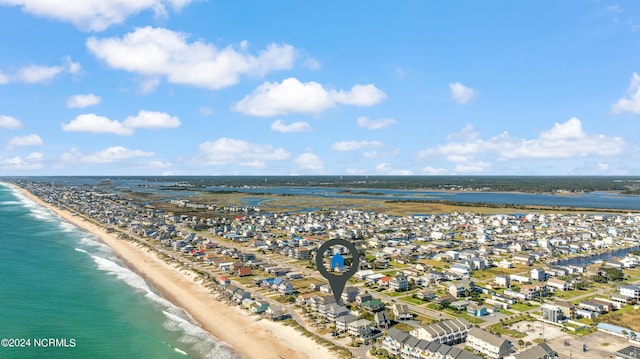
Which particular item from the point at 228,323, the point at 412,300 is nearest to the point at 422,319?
the point at 412,300

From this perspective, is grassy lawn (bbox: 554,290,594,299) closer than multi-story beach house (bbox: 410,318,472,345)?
No

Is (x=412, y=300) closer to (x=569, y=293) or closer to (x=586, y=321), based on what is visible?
(x=586, y=321)

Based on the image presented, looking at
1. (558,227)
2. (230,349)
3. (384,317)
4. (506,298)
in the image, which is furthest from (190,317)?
(558,227)

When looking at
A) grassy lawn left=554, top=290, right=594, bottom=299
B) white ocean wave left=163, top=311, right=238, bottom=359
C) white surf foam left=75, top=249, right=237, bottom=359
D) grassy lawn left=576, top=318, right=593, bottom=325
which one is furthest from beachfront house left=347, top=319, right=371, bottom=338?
grassy lawn left=554, top=290, right=594, bottom=299

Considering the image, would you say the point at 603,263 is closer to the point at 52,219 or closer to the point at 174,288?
the point at 174,288

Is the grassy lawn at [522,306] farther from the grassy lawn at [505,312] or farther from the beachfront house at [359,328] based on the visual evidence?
Answer: the beachfront house at [359,328]

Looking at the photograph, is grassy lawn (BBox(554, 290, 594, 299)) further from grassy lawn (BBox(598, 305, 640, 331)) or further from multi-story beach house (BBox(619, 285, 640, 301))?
grassy lawn (BBox(598, 305, 640, 331))

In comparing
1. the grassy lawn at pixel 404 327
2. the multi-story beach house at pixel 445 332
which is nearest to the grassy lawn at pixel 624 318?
the multi-story beach house at pixel 445 332
